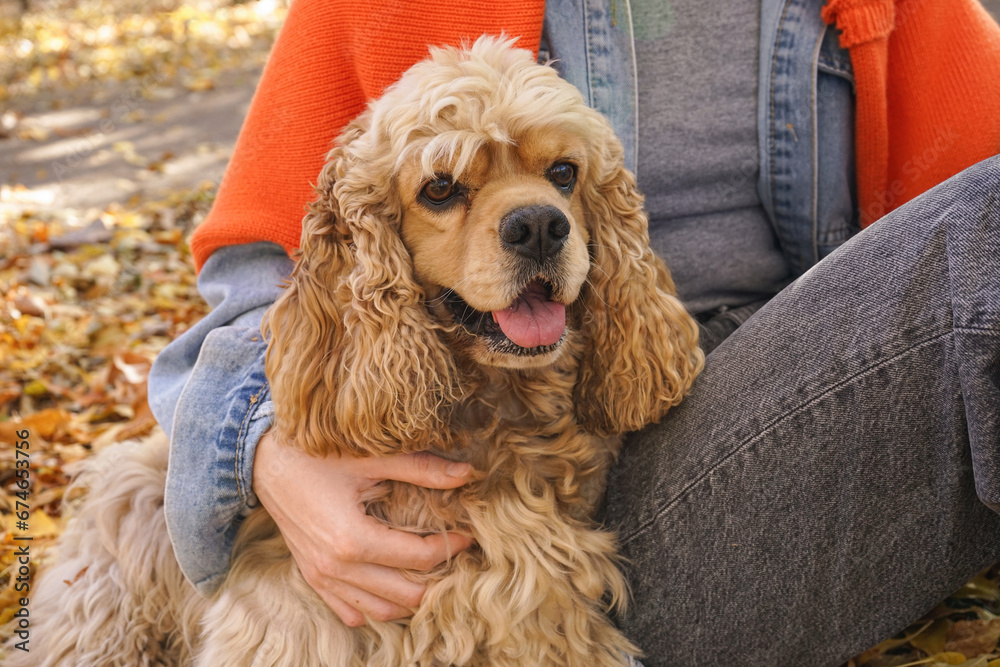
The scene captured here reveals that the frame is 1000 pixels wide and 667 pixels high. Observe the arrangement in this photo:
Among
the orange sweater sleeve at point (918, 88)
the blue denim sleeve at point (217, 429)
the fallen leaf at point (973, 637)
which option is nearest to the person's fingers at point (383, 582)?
the blue denim sleeve at point (217, 429)

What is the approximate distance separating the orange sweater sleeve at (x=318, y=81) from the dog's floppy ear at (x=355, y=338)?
276 mm

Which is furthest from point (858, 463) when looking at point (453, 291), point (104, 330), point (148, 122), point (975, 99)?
point (148, 122)

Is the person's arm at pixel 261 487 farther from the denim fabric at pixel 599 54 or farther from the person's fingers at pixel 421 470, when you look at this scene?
the denim fabric at pixel 599 54

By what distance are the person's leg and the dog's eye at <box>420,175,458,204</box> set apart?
0.71 meters

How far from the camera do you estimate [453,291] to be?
5.71 ft

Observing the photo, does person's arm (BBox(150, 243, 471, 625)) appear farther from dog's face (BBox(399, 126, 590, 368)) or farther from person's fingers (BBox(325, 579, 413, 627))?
dog's face (BBox(399, 126, 590, 368))

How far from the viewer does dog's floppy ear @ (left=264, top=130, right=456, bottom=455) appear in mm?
1643

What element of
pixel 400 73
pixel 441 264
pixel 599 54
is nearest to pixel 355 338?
pixel 441 264

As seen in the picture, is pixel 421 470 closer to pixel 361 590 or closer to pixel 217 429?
pixel 361 590

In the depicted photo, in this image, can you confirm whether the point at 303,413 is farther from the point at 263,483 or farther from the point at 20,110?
the point at 20,110

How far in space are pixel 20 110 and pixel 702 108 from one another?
9122mm

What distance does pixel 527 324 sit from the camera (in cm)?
165

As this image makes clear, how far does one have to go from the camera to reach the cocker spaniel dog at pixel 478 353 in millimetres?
1626

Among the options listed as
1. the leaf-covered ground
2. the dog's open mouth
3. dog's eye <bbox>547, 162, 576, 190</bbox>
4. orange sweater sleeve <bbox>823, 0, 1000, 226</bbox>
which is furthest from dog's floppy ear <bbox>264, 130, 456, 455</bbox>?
orange sweater sleeve <bbox>823, 0, 1000, 226</bbox>
